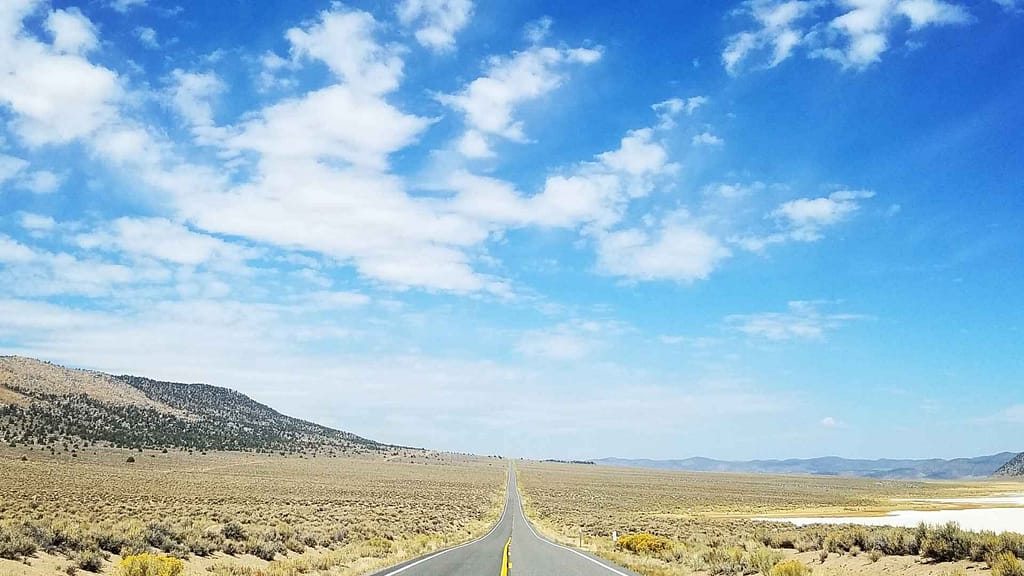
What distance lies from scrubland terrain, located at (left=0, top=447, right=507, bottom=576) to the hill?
15.4 meters

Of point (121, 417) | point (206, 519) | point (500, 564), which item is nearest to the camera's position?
point (500, 564)

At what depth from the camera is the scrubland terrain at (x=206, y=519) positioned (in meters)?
18.8

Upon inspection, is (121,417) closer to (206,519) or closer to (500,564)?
(206,519)

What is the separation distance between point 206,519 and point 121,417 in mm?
108834

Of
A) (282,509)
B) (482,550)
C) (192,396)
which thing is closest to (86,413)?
(192,396)

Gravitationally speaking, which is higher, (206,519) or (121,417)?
(121,417)

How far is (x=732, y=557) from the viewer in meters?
20.0

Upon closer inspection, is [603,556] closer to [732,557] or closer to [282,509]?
[732,557]

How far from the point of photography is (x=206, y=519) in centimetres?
3456

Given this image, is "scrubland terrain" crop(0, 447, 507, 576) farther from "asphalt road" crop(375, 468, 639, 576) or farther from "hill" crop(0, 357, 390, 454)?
"hill" crop(0, 357, 390, 454)

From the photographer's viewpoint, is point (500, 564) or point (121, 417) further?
point (121, 417)

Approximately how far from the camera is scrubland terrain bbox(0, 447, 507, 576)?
61.6 ft

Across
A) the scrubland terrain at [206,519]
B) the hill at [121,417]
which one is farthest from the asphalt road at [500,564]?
the hill at [121,417]

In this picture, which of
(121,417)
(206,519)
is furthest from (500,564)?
(121,417)
